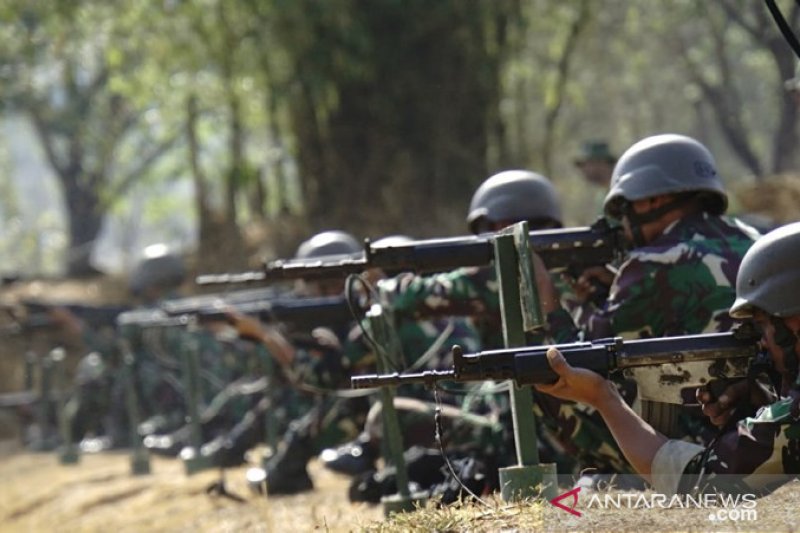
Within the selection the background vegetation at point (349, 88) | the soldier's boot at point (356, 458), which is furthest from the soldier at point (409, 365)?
the background vegetation at point (349, 88)

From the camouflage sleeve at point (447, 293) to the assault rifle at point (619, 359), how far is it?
9.66 feet

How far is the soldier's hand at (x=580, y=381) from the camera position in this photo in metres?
5.80

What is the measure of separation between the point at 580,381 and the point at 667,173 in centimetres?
193

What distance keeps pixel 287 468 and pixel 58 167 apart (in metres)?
28.3

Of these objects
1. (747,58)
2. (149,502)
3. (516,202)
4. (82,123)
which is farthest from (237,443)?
(747,58)

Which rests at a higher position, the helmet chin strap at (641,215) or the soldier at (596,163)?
the soldier at (596,163)

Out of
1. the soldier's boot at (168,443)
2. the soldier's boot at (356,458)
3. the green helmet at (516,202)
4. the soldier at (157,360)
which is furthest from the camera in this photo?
the soldier at (157,360)

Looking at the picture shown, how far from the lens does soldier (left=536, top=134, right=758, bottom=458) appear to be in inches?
281

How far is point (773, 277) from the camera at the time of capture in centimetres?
574

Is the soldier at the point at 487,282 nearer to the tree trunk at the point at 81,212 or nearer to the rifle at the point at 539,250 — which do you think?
the rifle at the point at 539,250

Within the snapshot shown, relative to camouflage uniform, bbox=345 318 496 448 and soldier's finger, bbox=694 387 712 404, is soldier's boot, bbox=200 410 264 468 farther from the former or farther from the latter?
soldier's finger, bbox=694 387 712 404

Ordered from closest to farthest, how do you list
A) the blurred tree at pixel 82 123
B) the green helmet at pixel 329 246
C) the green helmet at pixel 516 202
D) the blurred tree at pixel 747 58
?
1. the green helmet at pixel 516 202
2. the green helmet at pixel 329 246
3. the blurred tree at pixel 747 58
4. the blurred tree at pixel 82 123

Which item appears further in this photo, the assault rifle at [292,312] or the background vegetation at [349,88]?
the background vegetation at [349,88]

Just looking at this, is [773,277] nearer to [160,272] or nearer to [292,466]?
[292,466]
